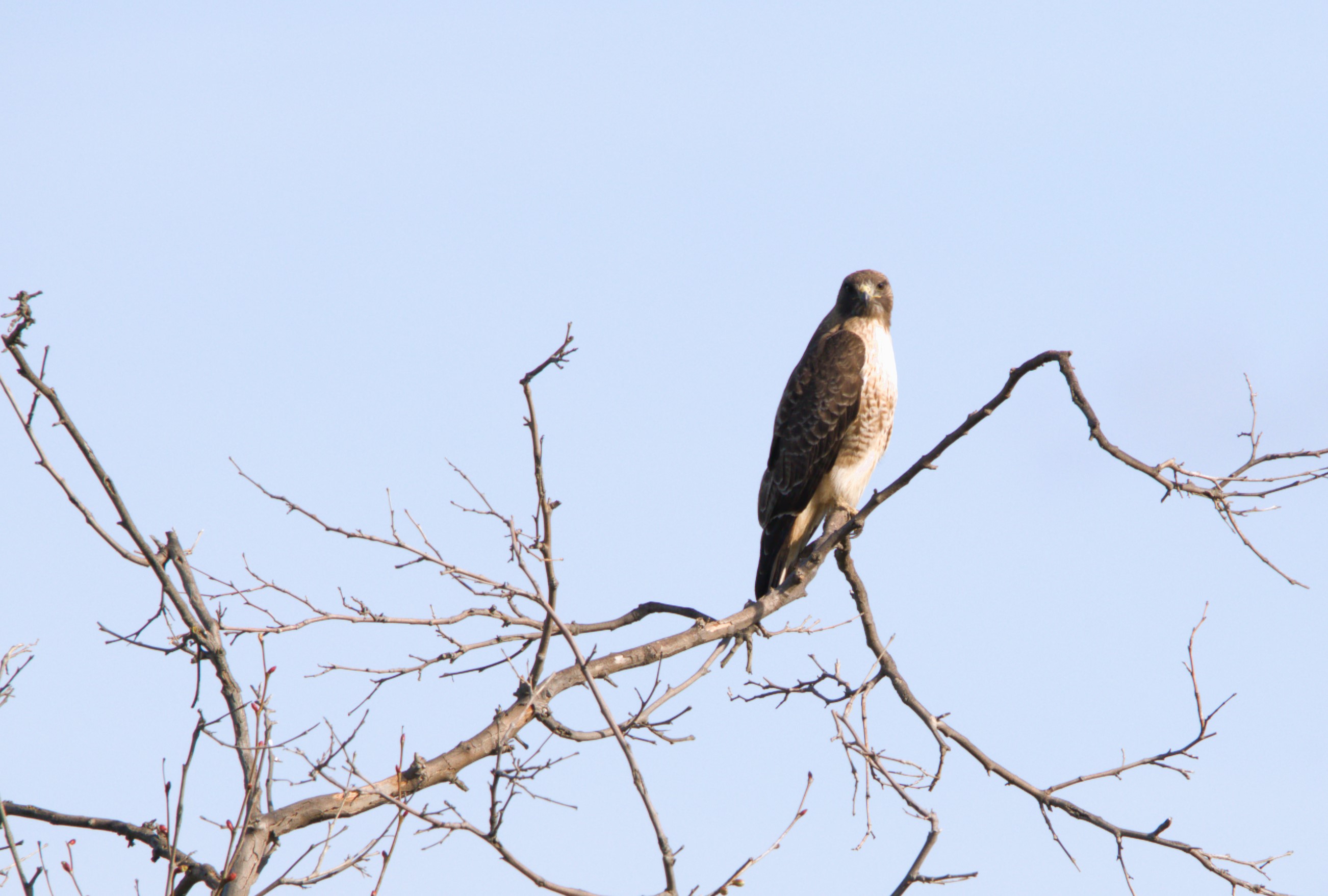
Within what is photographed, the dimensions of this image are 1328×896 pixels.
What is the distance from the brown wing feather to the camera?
6.96 m

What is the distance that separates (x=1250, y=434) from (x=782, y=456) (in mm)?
3278

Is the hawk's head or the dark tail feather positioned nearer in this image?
the dark tail feather

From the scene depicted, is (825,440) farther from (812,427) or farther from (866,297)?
(866,297)

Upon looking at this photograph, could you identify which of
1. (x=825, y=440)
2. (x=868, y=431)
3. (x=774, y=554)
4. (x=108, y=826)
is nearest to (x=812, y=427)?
(x=825, y=440)

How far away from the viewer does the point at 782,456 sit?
7.13 meters

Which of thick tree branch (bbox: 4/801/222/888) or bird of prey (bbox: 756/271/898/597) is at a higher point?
bird of prey (bbox: 756/271/898/597)

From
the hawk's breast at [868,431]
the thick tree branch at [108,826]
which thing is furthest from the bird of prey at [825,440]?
the thick tree branch at [108,826]

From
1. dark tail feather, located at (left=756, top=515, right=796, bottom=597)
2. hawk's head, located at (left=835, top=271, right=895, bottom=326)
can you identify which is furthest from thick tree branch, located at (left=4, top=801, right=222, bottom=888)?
hawk's head, located at (left=835, top=271, right=895, bottom=326)

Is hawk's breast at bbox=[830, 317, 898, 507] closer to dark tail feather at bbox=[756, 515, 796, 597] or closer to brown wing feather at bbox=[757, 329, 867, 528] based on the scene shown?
brown wing feather at bbox=[757, 329, 867, 528]

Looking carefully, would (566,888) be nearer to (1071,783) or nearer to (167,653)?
(167,653)

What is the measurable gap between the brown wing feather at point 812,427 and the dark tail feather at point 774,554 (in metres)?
0.06

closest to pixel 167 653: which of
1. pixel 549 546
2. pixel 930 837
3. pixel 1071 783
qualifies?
pixel 549 546

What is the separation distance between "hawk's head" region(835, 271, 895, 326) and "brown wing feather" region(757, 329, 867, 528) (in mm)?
306

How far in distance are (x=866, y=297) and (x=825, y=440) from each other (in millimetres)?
1049
